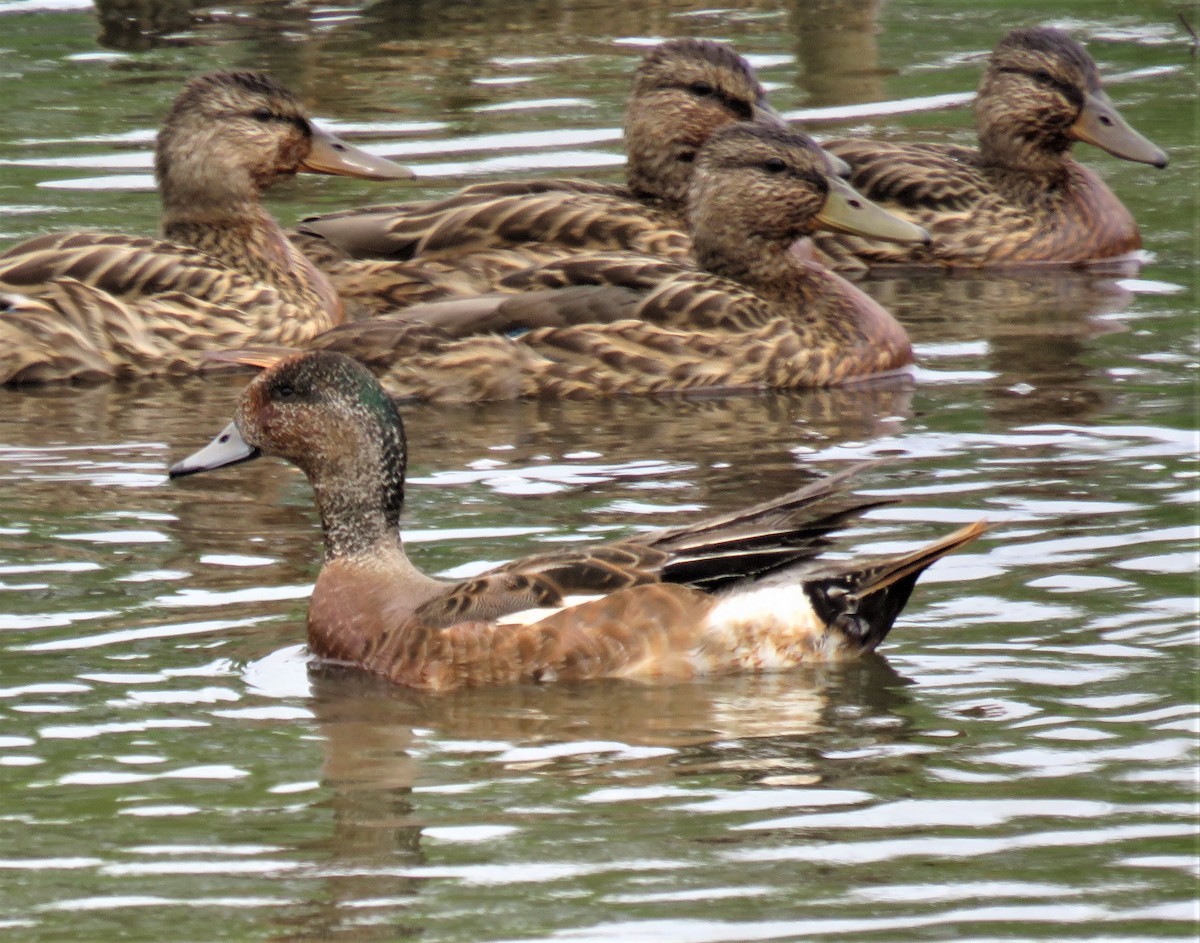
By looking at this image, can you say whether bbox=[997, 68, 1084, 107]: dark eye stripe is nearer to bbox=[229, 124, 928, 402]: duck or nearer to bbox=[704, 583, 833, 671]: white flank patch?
bbox=[229, 124, 928, 402]: duck

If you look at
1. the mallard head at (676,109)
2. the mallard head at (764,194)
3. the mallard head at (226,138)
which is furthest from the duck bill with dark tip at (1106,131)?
the mallard head at (226,138)

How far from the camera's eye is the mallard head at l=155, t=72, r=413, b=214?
12.9 metres

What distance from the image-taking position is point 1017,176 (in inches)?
588

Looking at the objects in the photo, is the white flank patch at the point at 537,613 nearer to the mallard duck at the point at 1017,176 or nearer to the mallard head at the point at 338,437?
the mallard head at the point at 338,437

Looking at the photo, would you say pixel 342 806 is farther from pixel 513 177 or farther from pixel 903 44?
pixel 903 44

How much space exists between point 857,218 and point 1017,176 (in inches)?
98.2

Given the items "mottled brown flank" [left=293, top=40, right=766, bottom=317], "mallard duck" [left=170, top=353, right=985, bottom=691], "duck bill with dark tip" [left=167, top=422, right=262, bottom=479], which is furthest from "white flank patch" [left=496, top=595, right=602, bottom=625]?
"mottled brown flank" [left=293, top=40, right=766, bottom=317]

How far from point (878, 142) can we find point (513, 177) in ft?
6.77

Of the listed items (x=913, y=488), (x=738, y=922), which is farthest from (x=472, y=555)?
(x=738, y=922)

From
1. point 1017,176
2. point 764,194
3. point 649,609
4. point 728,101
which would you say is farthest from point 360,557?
point 1017,176

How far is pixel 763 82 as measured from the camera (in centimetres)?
1753

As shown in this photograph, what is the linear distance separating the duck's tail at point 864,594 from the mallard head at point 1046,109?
23.3ft

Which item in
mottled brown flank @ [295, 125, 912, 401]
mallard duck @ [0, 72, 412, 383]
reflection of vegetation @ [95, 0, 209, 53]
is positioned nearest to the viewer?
mottled brown flank @ [295, 125, 912, 401]

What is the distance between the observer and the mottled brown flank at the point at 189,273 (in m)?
12.2
